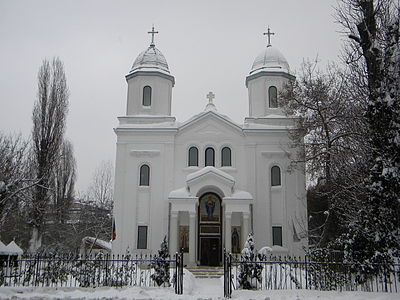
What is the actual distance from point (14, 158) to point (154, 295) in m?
17.4

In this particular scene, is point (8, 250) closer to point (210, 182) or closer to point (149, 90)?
point (210, 182)

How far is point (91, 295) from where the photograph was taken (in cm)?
1278

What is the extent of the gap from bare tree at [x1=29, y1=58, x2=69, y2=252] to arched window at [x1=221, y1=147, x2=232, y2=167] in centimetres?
1045

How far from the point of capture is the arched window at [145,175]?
2730cm

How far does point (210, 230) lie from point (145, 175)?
16.9 feet

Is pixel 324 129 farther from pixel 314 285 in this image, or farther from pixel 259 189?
pixel 314 285

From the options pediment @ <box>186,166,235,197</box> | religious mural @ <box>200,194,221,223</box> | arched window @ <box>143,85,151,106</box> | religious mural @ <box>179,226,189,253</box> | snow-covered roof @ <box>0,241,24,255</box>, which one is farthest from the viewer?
arched window @ <box>143,85,151,106</box>

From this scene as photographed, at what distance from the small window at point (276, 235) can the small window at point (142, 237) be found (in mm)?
7505

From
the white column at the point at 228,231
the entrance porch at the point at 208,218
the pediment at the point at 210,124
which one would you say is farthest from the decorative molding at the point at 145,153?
the white column at the point at 228,231

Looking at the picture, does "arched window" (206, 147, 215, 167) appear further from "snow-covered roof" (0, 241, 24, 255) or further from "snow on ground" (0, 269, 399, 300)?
"snow on ground" (0, 269, 399, 300)

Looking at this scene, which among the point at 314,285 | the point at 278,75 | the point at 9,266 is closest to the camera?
the point at 314,285

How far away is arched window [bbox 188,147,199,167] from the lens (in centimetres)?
2766

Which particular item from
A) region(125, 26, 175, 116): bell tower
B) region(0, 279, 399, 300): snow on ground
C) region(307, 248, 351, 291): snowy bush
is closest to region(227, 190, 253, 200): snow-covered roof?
region(125, 26, 175, 116): bell tower

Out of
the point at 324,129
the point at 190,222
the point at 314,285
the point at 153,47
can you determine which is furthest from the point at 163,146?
the point at 314,285
